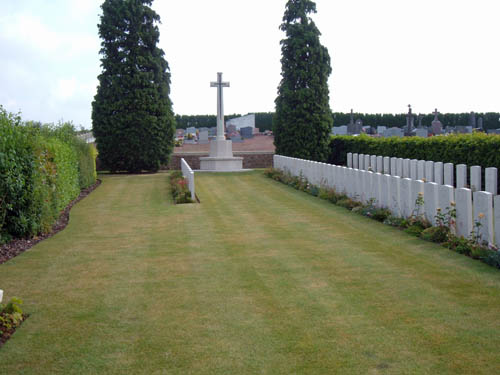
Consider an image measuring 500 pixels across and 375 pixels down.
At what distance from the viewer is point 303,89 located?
25.5 meters

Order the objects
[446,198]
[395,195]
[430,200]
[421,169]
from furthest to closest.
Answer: [421,169], [395,195], [430,200], [446,198]

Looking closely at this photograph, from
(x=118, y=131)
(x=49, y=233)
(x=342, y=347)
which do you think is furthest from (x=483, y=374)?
(x=118, y=131)

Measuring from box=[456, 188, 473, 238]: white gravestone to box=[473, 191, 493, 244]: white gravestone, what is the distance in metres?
0.25

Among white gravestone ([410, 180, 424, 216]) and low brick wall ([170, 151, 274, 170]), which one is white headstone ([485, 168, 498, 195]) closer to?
white gravestone ([410, 180, 424, 216])

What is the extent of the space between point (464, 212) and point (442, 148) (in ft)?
30.0

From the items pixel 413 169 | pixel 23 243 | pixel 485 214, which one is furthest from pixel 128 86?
pixel 485 214

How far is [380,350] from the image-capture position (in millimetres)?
4402

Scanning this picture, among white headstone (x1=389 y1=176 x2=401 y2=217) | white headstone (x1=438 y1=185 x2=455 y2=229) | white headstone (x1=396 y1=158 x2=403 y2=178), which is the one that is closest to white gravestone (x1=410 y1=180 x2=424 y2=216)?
white headstone (x1=389 y1=176 x2=401 y2=217)

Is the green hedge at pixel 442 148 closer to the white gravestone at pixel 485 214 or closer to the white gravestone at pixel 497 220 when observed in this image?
the white gravestone at pixel 485 214

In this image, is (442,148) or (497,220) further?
(442,148)

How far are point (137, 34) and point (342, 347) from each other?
21.5 meters

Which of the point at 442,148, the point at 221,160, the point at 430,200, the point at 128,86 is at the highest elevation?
the point at 128,86

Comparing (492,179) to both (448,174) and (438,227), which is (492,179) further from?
(438,227)

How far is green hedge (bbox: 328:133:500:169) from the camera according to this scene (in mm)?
14492
